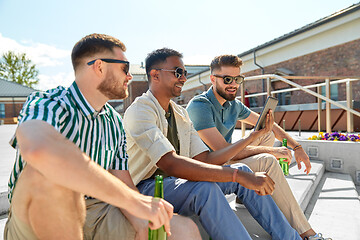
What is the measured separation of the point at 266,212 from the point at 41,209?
144 cm

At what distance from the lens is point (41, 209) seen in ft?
3.35

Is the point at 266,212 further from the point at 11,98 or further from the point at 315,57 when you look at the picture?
the point at 11,98

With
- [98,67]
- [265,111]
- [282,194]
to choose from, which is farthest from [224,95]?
[98,67]

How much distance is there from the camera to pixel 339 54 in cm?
1040

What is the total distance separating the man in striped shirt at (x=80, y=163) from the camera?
2.99 feet

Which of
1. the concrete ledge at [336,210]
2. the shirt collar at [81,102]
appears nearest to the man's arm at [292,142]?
the concrete ledge at [336,210]

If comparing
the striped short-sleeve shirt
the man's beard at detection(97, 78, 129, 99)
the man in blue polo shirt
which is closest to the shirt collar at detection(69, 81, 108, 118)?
the striped short-sleeve shirt

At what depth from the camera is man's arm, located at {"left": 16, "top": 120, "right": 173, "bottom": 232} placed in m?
0.89

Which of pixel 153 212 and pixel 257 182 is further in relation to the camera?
pixel 257 182

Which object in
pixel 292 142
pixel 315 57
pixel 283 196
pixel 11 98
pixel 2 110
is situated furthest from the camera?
pixel 2 110

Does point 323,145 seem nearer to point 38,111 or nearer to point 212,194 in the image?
point 212,194

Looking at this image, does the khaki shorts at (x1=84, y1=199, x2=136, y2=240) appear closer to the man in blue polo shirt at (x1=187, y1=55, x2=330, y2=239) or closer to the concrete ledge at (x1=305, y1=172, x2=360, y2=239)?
the man in blue polo shirt at (x1=187, y1=55, x2=330, y2=239)

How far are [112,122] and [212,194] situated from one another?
0.66 m

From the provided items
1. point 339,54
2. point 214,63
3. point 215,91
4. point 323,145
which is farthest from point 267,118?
point 339,54
